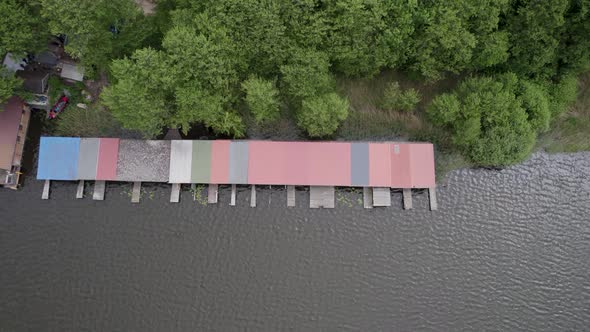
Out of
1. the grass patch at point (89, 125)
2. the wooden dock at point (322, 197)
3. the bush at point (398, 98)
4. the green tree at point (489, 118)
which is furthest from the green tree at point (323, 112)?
the grass patch at point (89, 125)

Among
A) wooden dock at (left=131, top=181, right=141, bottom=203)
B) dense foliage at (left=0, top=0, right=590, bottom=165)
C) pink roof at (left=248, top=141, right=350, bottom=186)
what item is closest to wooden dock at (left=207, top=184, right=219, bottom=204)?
pink roof at (left=248, top=141, right=350, bottom=186)

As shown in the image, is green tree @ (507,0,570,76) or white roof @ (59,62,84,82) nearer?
green tree @ (507,0,570,76)

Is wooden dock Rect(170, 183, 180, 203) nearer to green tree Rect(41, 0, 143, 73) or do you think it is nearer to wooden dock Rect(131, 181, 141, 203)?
wooden dock Rect(131, 181, 141, 203)

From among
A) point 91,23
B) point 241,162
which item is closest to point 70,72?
point 91,23

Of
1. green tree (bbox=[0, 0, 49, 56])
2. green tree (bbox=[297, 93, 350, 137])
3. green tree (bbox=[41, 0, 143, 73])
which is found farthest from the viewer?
green tree (bbox=[297, 93, 350, 137])

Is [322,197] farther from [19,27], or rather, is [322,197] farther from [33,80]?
[33,80]

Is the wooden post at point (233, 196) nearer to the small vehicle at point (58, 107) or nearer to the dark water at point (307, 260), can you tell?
the dark water at point (307, 260)

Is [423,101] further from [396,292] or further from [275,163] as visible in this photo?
[396,292]
